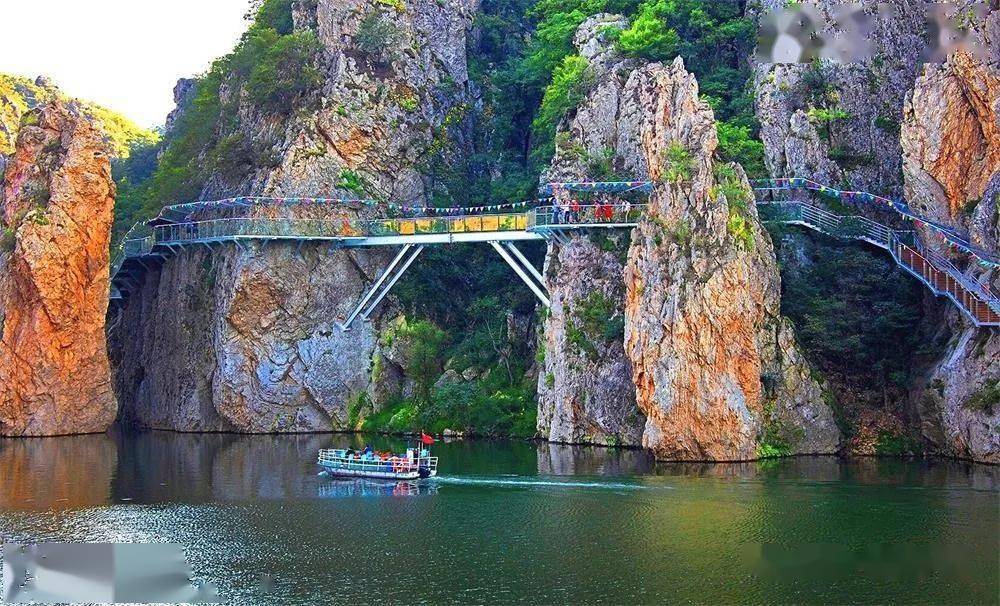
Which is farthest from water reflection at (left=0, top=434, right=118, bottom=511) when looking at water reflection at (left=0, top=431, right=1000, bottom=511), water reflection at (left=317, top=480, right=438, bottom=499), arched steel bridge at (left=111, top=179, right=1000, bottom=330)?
arched steel bridge at (left=111, top=179, right=1000, bottom=330)

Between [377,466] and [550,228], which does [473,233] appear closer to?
[550,228]

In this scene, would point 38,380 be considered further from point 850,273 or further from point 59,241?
point 850,273

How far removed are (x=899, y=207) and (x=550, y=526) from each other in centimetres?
2940

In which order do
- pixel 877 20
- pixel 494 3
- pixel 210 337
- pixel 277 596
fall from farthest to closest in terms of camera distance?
pixel 494 3
pixel 210 337
pixel 877 20
pixel 277 596

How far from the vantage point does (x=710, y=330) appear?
66000mm

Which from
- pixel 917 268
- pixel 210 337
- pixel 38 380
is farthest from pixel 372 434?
pixel 917 268

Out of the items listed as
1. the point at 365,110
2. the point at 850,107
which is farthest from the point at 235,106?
the point at 850,107

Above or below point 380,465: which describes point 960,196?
above

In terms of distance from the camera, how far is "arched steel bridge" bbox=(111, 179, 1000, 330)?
2689 inches

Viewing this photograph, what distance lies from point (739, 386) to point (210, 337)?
3749 centimetres

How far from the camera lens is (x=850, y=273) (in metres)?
70.9

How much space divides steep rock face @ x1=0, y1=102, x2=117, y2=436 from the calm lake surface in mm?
15605

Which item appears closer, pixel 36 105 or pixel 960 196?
pixel 960 196

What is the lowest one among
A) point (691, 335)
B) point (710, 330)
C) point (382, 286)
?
point (691, 335)
